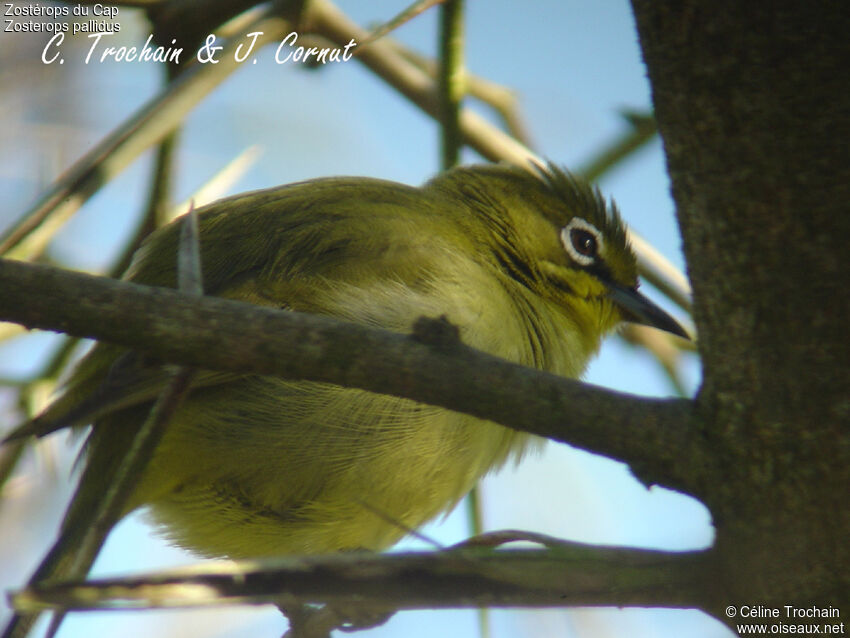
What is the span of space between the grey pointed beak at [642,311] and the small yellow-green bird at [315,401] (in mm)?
350

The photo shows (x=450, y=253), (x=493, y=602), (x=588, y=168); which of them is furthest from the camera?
(x=588, y=168)

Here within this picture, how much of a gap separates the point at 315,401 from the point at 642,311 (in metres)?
1.79

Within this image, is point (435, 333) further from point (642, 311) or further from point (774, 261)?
point (642, 311)

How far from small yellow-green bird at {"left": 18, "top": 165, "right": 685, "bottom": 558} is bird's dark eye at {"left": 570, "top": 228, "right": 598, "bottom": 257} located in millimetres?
362

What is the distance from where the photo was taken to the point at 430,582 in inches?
62.7

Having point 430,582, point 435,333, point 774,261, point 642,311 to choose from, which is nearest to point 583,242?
point 642,311

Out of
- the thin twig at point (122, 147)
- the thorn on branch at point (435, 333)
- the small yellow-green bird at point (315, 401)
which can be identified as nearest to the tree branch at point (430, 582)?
the thorn on branch at point (435, 333)

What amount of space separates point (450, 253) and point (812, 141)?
1.90 meters

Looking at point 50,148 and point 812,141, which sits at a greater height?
point 50,148

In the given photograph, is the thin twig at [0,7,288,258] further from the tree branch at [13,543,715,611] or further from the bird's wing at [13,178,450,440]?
the tree branch at [13,543,715,611]

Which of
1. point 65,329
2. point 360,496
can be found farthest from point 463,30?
point 65,329

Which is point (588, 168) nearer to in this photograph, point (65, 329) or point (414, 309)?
point (414, 309)

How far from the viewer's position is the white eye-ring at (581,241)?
4.18 meters

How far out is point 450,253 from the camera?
3.52 m
